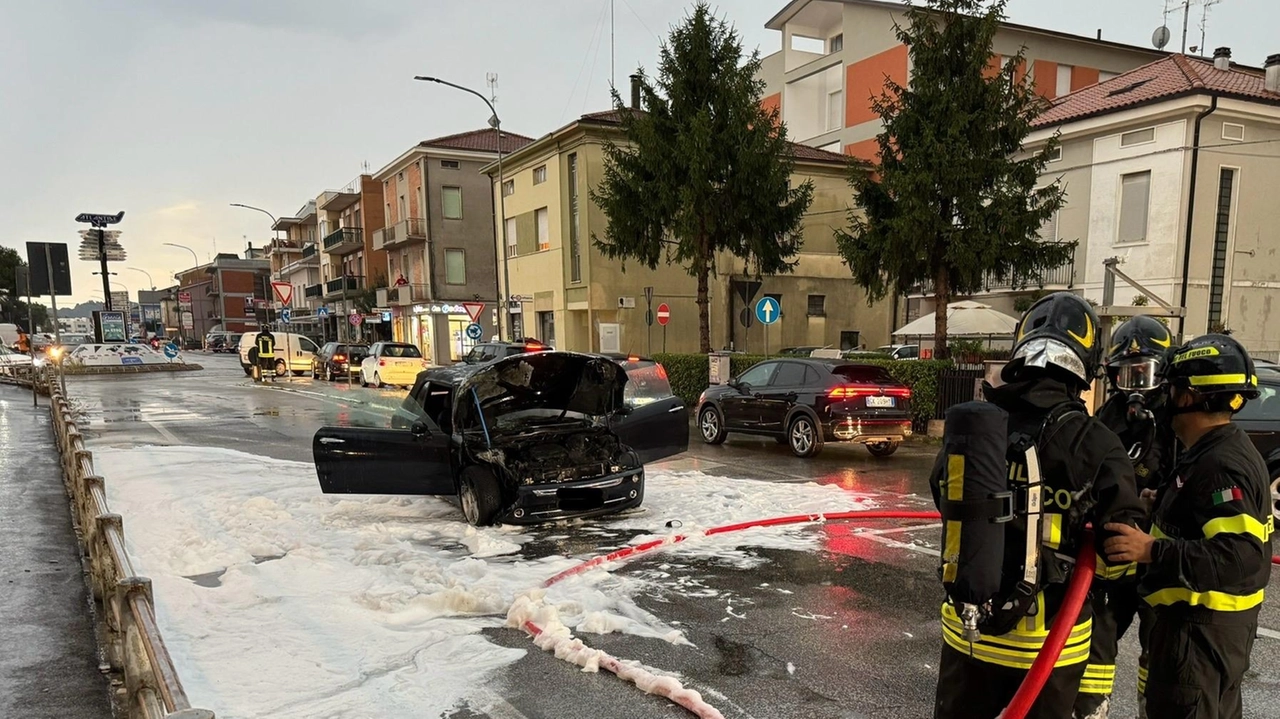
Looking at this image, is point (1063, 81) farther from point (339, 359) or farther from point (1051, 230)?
point (339, 359)

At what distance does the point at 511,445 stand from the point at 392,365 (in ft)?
58.9

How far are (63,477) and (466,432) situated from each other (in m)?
5.93

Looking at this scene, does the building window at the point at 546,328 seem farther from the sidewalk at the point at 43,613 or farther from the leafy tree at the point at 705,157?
the sidewalk at the point at 43,613

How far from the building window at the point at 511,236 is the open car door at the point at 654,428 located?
23.3 meters

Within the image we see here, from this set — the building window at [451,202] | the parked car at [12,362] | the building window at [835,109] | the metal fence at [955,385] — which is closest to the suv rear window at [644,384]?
the metal fence at [955,385]

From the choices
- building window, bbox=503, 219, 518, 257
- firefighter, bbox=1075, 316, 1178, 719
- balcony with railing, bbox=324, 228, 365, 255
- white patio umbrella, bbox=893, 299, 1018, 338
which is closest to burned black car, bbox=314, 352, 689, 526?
firefighter, bbox=1075, 316, 1178, 719

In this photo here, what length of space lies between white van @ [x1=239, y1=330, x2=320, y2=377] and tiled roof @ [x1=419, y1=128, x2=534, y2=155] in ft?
45.2

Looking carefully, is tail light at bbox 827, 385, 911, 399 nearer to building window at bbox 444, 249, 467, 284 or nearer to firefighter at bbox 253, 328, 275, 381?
firefighter at bbox 253, 328, 275, 381

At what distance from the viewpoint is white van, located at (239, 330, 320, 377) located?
27.3 m

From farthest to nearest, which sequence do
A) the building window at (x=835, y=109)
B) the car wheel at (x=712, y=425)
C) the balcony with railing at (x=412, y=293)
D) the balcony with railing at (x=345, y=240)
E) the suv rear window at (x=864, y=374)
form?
the balcony with railing at (x=345, y=240), the balcony with railing at (x=412, y=293), the building window at (x=835, y=109), the car wheel at (x=712, y=425), the suv rear window at (x=864, y=374)

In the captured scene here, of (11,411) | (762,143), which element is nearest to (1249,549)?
(762,143)

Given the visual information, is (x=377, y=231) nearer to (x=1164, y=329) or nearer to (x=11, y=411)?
(x=11, y=411)

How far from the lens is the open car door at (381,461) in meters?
6.38

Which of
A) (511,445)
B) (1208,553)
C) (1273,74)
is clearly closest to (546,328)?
(511,445)
